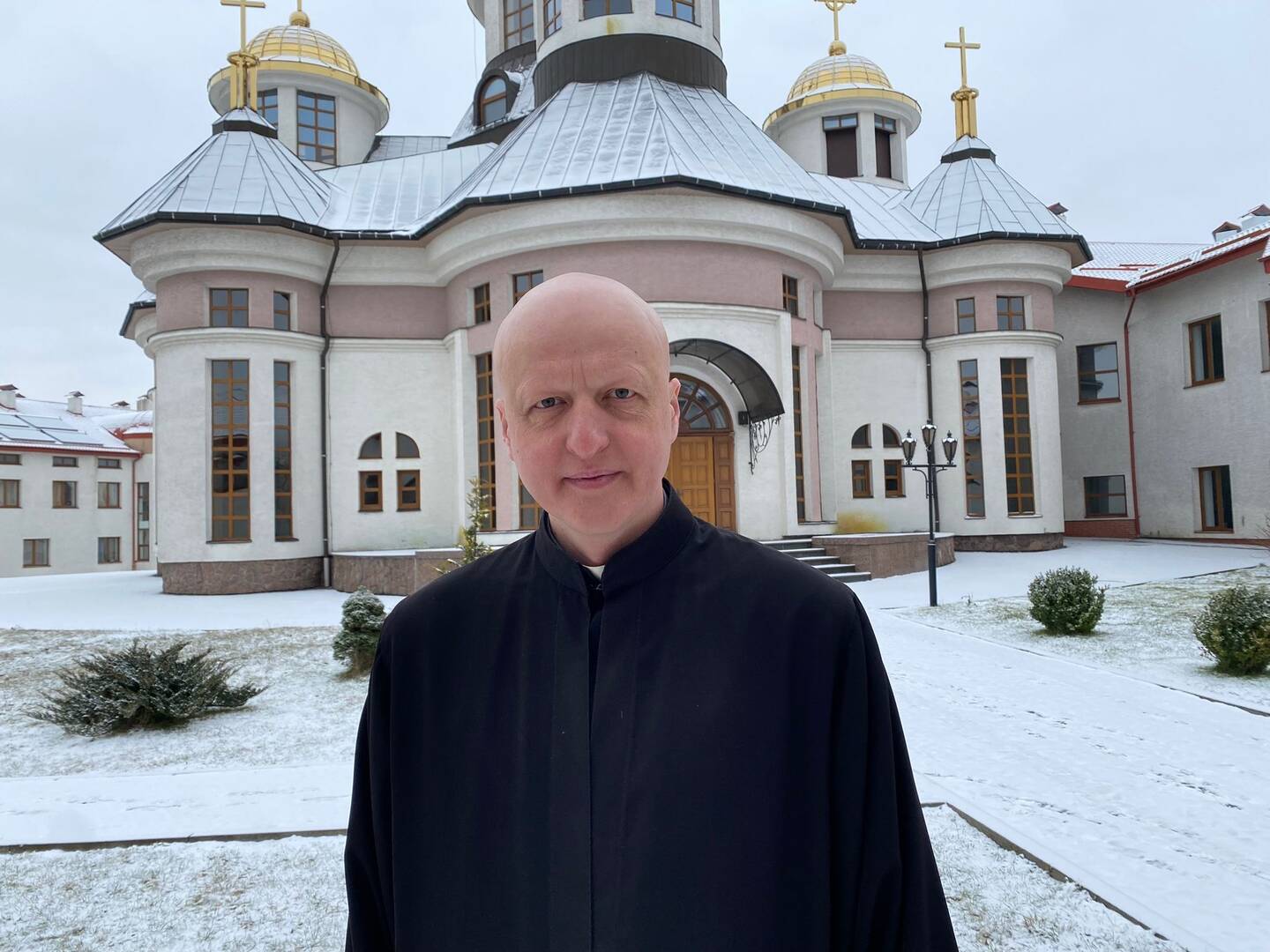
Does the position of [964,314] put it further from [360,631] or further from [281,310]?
[360,631]

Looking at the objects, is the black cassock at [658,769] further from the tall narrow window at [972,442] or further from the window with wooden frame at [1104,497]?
the window with wooden frame at [1104,497]

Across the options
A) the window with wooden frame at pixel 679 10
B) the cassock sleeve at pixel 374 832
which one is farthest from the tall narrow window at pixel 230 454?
the cassock sleeve at pixel 374 832

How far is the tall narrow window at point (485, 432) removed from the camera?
16375 millimetres

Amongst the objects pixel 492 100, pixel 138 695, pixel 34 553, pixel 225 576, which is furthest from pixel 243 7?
pixel 34 553

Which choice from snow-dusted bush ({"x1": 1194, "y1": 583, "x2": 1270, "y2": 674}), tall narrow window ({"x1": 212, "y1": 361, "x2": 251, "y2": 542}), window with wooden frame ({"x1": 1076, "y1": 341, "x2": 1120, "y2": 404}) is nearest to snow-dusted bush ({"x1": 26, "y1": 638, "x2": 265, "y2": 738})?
snow-dusted bush ({"x1": 1194, "y1": 583, "x2": 1270, "y2": 674})

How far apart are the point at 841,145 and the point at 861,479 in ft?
43.3

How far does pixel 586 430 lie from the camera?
1443 mm

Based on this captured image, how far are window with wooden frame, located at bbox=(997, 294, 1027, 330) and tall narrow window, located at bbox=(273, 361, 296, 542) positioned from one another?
48.7ft

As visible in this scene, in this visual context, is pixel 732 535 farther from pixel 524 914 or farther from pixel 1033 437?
pixel 1033 437

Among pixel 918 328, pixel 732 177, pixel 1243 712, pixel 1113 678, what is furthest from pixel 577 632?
pixel 918 328

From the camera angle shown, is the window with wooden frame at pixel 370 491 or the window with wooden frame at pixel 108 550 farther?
the window with wooden frame at pixel 108 550

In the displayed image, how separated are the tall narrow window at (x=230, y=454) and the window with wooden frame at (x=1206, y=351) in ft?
66.5

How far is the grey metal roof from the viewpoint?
89.5ft

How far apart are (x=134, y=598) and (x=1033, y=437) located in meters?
18.3
